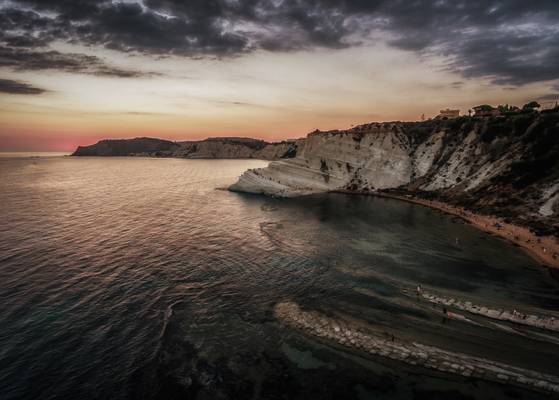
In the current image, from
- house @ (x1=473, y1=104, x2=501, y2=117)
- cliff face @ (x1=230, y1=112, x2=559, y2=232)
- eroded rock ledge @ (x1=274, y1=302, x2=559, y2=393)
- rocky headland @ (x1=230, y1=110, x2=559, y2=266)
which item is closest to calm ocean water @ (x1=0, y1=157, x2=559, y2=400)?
eroded rock ledge @ (x1=274, y1=302, x2=559, y2=393)

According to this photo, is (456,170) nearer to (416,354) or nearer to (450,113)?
(450,113)

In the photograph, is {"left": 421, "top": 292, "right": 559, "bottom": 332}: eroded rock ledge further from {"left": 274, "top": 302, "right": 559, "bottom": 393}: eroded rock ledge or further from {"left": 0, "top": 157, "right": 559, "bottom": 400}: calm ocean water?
{"left": 274, "top": 302, "right": 559, "bottom": 393}: eroded rock ledge

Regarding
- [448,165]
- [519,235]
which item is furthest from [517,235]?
[448,165]

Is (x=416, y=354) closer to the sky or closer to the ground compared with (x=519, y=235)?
closer to the ground

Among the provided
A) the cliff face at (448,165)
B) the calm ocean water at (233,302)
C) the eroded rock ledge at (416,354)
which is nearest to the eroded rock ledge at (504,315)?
the calm ocean water at (233,302)

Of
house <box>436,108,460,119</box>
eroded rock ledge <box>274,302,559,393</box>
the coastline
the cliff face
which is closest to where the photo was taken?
eroded rock ledge <box>274,302,559,393</box>

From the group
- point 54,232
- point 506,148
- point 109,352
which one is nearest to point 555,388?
point 109,352

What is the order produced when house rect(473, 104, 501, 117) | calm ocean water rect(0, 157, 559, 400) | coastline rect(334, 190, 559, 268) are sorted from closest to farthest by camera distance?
calm ocean water rect(0, 157, 559, 400), coastline rect(334, 190, 559, 268), house rect(473, 104, 501, 117)
